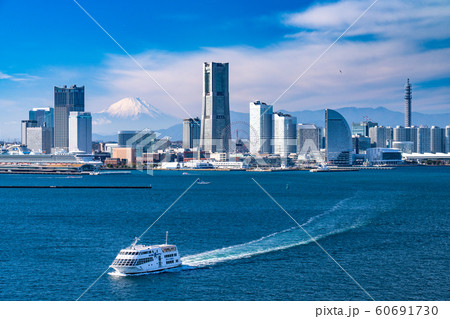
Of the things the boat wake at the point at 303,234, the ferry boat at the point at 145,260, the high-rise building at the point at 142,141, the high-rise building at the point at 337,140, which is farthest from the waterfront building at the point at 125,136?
the ferry boat at the point at 145,260

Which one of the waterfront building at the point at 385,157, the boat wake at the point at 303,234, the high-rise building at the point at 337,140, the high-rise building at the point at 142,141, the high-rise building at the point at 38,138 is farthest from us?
the high-rise building at the point at 38,138

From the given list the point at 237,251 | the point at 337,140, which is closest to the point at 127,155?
the point at 337,140

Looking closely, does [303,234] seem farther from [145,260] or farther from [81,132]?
[81,132]

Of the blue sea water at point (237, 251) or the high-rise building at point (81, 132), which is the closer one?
the blue sea water at point (237, 251)

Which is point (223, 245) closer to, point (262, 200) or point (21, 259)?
point (21, 259)

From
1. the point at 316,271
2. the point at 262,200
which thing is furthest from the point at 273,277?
the point at 262,200

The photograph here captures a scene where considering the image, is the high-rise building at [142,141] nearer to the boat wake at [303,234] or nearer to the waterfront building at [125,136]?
the waterfront building at [125,136]
